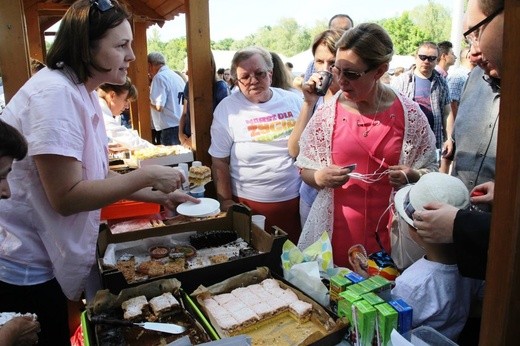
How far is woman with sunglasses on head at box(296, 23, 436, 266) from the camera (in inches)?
79.0

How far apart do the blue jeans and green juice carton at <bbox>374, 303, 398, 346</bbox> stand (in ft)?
18.9

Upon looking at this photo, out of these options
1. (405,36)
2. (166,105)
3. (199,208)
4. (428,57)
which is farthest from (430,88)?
(405,36)

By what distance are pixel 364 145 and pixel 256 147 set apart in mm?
857

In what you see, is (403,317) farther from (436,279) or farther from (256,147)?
(256,147)

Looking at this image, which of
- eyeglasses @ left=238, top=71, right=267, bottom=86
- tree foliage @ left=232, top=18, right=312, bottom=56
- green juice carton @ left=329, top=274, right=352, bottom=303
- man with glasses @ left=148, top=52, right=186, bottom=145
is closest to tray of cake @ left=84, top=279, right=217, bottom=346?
green juice carton @ left=329, top=274, right=352, bottom=303

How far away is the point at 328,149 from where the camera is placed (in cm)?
215

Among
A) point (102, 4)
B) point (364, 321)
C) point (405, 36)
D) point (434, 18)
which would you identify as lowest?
point (364, 321)

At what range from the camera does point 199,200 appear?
6.95ft

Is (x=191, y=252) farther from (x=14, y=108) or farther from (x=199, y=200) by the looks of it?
(x=14, y=108)

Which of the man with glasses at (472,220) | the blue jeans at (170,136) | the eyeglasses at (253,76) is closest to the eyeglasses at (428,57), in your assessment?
the eyeglasses at (253,76)

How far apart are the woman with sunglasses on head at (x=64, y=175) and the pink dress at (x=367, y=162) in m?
0.91

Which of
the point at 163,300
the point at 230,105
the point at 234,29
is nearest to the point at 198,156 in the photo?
the point at 230,105

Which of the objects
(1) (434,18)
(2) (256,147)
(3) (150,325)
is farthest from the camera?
(1) (434,18)

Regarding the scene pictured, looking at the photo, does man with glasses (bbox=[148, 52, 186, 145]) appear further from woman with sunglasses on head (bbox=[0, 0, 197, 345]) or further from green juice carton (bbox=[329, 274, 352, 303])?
green juice carton (bbox=[329, 274, 352, 303])
